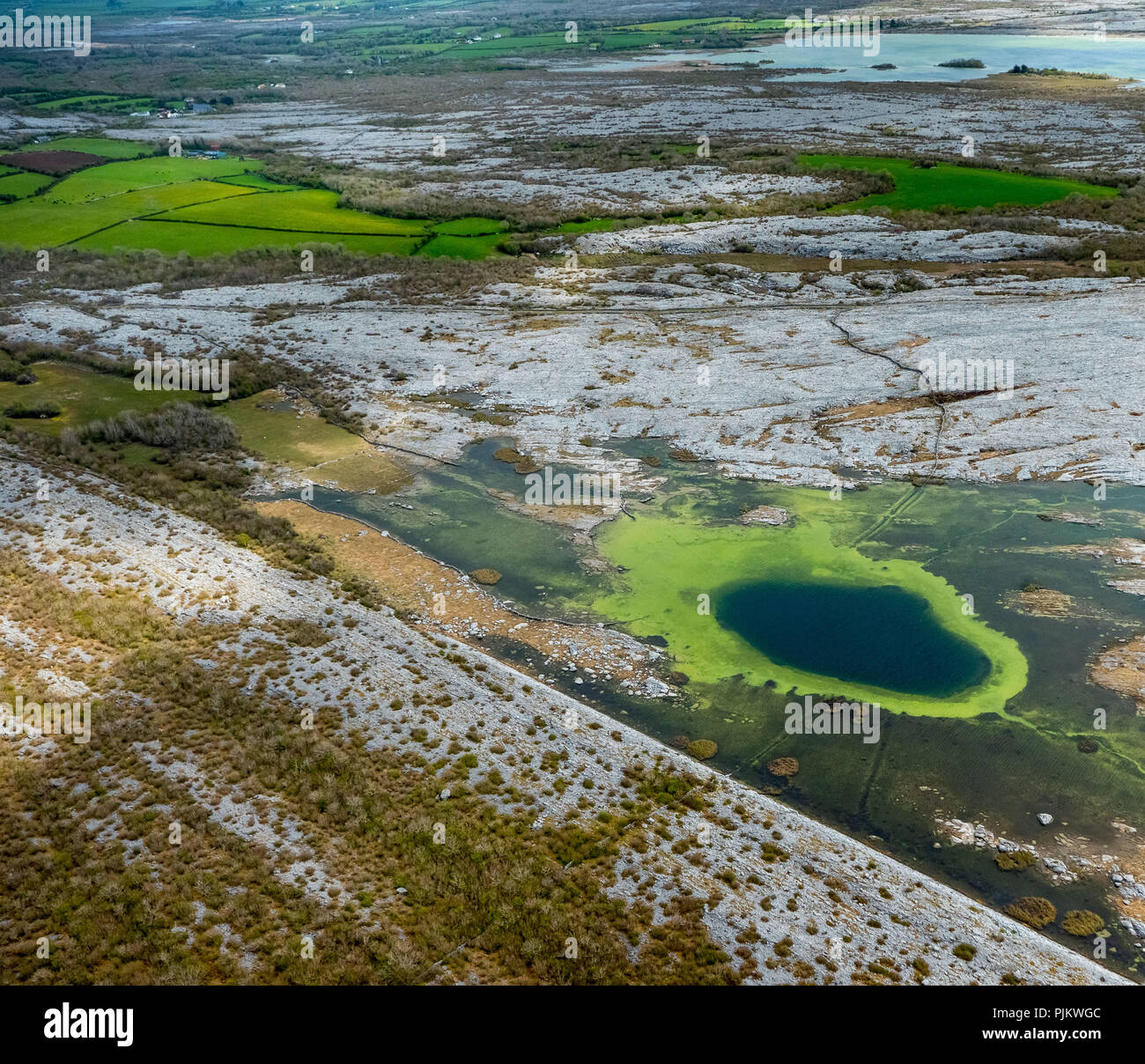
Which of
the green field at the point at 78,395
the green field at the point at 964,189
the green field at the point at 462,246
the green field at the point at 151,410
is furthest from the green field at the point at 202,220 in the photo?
the green field at the point at 964,189

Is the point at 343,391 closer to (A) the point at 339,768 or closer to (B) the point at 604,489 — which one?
(B) the point at 604,489

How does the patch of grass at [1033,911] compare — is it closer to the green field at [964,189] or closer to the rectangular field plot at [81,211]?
the green field at [964,189]

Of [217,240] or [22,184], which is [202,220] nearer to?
[217,240]

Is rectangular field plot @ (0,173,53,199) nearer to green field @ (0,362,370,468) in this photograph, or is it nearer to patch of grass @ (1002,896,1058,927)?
green field @ (0,362,370,468)

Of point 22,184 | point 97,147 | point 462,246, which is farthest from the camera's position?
point 97,147

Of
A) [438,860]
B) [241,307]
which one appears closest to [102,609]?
[438,860]

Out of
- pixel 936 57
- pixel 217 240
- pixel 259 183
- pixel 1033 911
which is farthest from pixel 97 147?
pixel 936 57
